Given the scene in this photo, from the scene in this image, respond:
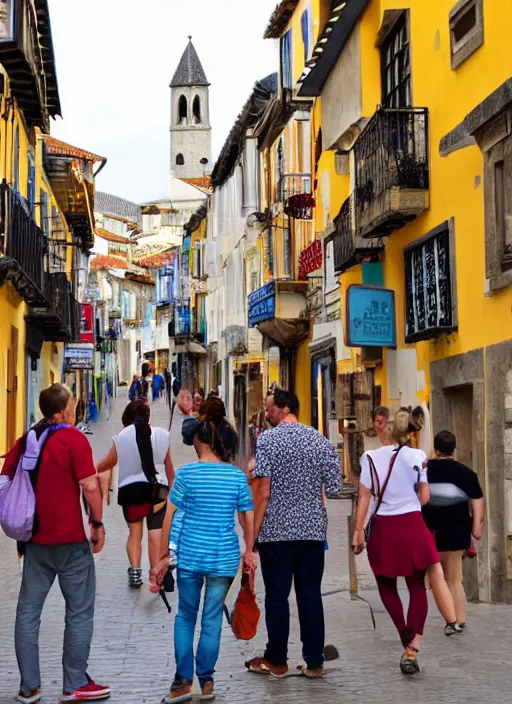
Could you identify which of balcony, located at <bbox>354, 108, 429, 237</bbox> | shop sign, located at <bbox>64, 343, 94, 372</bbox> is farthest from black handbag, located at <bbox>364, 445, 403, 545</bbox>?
shop sign, located at <bbox>64, 343, 94, 372</bbox>

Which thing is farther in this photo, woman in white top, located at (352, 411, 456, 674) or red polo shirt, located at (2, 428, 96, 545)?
woman in white top, located at (352, 411, 456, 674)

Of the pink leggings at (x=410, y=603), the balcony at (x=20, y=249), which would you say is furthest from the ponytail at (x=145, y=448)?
the balcony at (x=20, y=249)

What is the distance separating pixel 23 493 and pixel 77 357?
113ft

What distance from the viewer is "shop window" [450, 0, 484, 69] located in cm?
1205

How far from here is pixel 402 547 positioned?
851 cm

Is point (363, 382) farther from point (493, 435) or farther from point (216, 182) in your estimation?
point (216, 182)

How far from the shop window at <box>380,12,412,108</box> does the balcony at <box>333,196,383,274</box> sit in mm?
1706

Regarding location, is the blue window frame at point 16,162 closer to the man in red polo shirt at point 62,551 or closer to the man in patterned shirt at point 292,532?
the man in patterned shirt at point 292,532

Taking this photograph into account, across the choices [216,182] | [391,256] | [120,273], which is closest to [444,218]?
[391,256]

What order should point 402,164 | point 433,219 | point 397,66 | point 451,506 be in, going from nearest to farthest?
point 451,506 → point 433,219 → point 402,164 → point 397,66

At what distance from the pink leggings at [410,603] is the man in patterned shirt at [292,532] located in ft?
2.04

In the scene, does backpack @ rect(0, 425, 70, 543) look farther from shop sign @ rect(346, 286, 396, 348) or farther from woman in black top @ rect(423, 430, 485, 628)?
shop sign @ rect(346, 286, 396, 348)

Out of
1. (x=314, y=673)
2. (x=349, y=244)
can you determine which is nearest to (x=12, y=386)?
(x=349, y=244)

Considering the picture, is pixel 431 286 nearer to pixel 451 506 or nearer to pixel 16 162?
pixel 451 506
